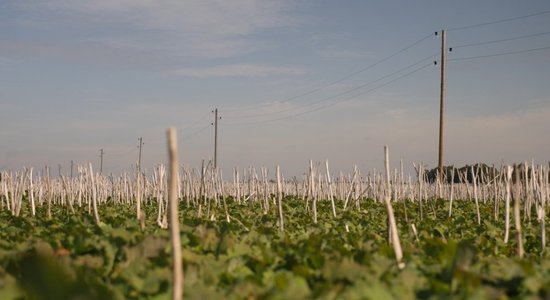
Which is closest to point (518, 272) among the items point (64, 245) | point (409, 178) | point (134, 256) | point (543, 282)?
point (543, 282)

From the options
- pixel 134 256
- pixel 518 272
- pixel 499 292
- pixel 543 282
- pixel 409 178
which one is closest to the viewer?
pixel 499 292

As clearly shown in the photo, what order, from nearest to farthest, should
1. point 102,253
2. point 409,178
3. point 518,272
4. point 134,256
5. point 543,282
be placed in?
point 543,282 < point 518,272 < point 134,256 < point 102,253 < point 409,178

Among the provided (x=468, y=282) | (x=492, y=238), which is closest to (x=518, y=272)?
(x=468, y=282)

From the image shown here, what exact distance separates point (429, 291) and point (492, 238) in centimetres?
664

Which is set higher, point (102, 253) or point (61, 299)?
point (61, 299)

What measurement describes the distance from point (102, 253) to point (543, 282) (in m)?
3.76

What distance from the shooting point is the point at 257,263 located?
16.9ft

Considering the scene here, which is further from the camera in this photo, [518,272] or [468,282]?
[518,272]

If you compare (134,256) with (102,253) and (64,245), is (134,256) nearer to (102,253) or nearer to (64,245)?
(102,253)

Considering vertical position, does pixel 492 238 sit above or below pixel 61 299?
below

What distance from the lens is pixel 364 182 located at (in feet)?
84.6

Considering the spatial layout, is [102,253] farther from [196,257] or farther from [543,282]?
[543,282]

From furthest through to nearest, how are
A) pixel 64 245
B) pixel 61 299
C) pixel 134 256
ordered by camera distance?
1. pixel 64 245
2. pixel 134 256
3. pixel 61 299

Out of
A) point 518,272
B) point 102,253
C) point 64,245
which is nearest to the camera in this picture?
point 518,272
